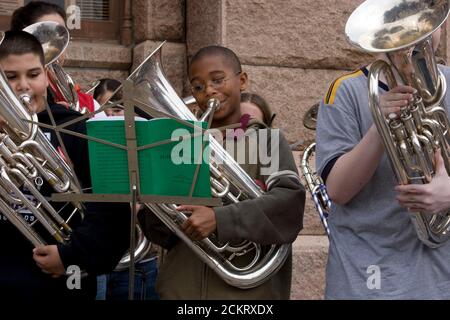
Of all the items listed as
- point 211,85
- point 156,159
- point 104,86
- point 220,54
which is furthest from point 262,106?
point 156,159

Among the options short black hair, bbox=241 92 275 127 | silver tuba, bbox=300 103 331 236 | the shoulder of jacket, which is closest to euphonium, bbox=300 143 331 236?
silver tuba, bbox=300 103 331 236

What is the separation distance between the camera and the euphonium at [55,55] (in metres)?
4.50

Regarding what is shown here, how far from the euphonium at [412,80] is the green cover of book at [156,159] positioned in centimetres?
A: 56

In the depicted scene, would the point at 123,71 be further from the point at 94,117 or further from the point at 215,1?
the point at 94,117

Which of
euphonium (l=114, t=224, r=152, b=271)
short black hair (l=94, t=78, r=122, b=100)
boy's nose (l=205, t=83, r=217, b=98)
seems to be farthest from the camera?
short black hair (l=94, t=78, r=122, b=100)

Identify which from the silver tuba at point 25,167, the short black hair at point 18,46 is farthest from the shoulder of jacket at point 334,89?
the short black hair at point 18,46

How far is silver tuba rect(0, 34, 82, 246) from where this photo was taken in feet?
11.5

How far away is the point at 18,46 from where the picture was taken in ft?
12.6

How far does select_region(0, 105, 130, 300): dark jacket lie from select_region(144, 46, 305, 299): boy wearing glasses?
0.21 metres

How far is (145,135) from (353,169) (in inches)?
26.0

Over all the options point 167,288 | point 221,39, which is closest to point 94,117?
point 167,288

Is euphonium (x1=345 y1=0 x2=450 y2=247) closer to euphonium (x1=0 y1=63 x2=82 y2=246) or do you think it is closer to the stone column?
euphonium (x1=0 y1=63 x2=82 y2=246)

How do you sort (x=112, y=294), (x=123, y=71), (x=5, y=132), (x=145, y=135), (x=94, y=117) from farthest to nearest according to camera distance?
1. (x=123, y=71)
2. (x=112, y=294)
3. (x=5, y=132)
4. (x=94, y=117)
5. (x=145, y=135)

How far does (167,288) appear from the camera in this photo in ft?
12.3
